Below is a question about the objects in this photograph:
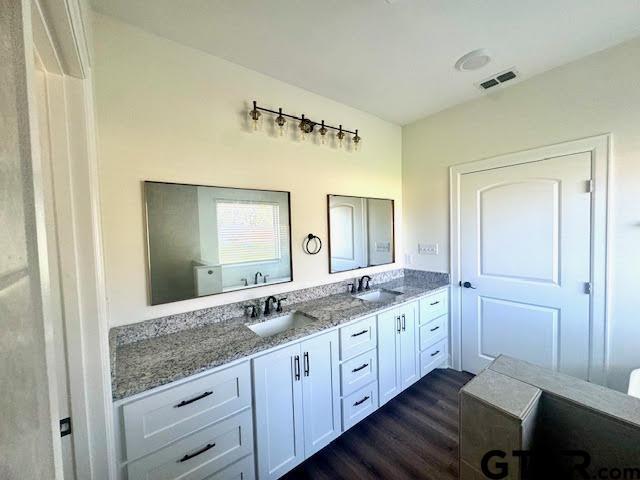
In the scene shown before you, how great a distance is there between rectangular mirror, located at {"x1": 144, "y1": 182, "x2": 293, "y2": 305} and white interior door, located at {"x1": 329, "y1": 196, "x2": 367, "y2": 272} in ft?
1.57

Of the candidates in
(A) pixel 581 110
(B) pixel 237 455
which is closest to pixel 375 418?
(B) pixel 237 455

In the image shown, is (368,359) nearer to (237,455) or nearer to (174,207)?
(237,455)

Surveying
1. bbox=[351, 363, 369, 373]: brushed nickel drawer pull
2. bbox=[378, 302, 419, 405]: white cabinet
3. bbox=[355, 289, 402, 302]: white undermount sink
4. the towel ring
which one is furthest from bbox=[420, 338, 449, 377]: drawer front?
the towel ring

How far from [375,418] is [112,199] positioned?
7.55 feet

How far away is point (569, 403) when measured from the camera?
2.20ft

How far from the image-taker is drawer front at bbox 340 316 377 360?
182 centimetres

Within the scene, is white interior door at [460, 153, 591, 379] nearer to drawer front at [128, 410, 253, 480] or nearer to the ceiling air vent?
the ceiling air vent

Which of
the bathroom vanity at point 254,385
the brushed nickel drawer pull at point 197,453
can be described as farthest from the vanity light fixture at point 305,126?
the brushed nickel drawer pull at point 197,453

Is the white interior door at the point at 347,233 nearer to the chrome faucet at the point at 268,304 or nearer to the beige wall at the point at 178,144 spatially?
the beige wall at the point at 178,144

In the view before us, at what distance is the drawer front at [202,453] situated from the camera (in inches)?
45.2

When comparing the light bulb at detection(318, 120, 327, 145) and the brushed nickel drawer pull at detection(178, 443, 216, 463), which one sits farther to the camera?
the light bulb at detection(318, 120, 327, 145)

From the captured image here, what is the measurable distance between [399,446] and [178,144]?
7.92 feet

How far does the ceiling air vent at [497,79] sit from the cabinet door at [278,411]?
2.45 metres

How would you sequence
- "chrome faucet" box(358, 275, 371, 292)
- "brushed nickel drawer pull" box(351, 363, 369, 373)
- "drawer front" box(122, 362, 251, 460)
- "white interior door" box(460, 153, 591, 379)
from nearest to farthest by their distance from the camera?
"drawer front" box(122, 362, 251, 460) < "brushed nickel drawer pull" box(351, 363, 369, 373) < "white interior door" box(460, 153, 591, 379) < "chrome faucet" box(358, 275, 371, 292)
